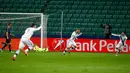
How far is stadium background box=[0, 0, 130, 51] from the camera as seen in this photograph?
38312 mm

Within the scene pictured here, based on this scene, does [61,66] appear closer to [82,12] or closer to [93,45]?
[93,45]

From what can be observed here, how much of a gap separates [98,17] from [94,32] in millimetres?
1927

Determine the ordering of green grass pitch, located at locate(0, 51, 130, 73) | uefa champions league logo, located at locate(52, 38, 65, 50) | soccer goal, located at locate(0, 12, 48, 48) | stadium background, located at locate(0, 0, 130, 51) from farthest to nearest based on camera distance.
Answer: stadium background, located at locate(0, 0, 130, 51), uefa champions league logo, located at locate(52, 38, 65, 50), soccer goal, located at locate(0, 12, 48, 48), green grass pitch, located at locate(0, 51, 130, 73)

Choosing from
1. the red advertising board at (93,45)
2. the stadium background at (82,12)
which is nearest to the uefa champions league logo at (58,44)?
the red advertising board at (93,45)

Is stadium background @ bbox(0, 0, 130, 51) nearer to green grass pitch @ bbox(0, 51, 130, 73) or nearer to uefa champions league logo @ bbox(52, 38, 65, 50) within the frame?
uefa champions league logo @ bbox(52, 38, 65, 50)

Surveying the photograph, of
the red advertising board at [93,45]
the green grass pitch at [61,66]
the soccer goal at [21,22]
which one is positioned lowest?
the red advertising board at [93,45]

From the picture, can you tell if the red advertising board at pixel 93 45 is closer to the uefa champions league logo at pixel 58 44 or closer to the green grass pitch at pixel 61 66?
the uefa champions league logo at pixel 58 44

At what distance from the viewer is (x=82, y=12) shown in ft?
131

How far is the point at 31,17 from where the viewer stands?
34844mm

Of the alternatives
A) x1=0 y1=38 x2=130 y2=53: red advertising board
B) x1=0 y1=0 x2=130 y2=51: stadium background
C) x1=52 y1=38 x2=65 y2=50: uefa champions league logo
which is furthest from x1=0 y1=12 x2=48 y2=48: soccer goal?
x1=0 y1=0 x2=130 y2=51: stadium background

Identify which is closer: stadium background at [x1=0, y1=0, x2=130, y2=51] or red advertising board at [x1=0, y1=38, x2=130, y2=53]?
red advertising board at [x1=0, y1=38, x2=130, y2=53]

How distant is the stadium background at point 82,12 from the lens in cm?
3831

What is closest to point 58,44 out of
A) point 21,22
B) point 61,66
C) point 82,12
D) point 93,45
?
point 93,45

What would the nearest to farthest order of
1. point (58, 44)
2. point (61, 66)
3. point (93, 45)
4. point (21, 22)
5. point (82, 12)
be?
point (61, 66) < point (21, 22) < point (93, 45) < point (58, 44) < point (82, 12)
